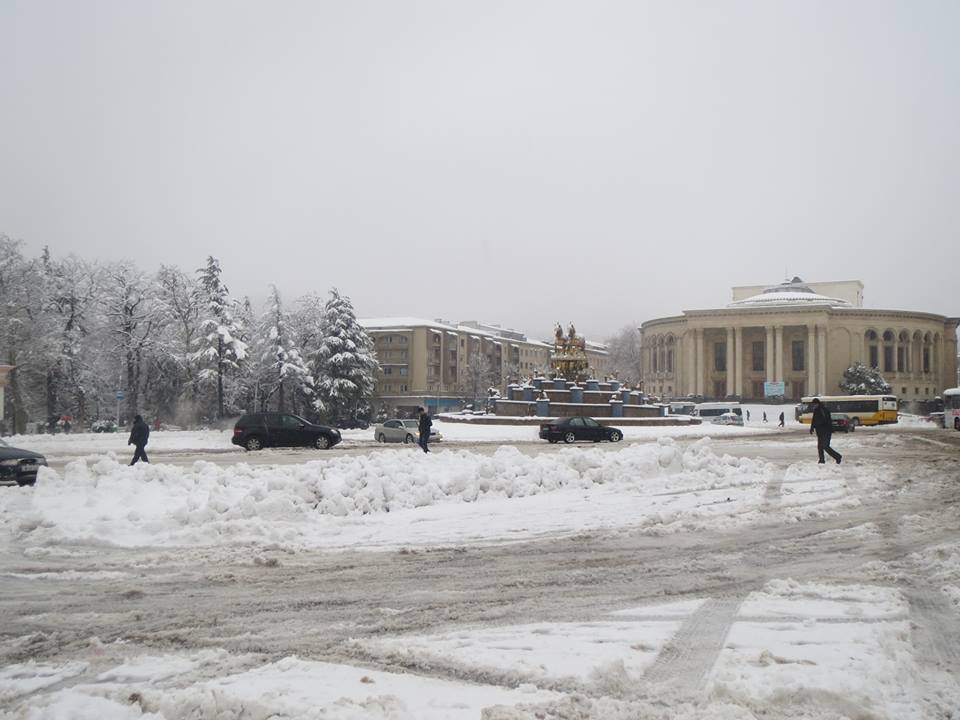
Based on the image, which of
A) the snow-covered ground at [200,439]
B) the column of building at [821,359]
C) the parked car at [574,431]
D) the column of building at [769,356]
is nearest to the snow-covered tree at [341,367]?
the snow-covered ground at [200,439]

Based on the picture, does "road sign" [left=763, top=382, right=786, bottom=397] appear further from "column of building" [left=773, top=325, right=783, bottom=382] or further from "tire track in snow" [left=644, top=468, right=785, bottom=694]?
"tire track in snow" [left=644, top=468, right=785, bottom=694]

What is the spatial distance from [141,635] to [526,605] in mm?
3220

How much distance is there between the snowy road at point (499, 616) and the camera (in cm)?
486

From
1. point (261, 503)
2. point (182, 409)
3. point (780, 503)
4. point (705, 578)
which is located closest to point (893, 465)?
point (780, 503)

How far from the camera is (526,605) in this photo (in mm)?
7074

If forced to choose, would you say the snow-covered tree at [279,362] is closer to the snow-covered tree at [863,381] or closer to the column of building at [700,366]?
the column of building at [700,366]

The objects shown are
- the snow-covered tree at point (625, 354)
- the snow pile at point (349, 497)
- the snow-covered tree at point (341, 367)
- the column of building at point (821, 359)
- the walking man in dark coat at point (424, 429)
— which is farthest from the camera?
the snow-covered tree at point (625, 354)

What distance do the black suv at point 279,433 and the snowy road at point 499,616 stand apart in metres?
18.9

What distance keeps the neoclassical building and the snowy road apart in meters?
97.4

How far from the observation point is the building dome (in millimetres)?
107375

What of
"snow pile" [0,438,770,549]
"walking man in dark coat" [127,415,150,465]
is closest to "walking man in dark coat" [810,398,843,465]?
"snow pile" [0,438,770,549]

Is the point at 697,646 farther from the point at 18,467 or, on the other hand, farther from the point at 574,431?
the point at 574,431

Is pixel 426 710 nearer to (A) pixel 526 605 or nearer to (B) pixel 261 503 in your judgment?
(A) pixel 526 605

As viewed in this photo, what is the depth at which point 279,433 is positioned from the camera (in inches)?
1212
